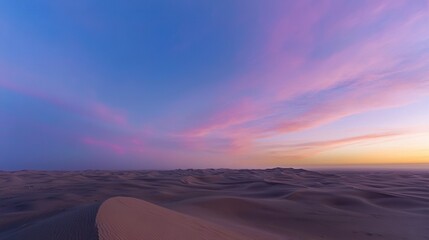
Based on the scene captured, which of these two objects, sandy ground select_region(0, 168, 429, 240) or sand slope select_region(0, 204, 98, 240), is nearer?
sand slope select_region(0, 204, 98, 240)

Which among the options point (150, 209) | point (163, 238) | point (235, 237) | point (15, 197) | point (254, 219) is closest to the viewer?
point (163, 238)

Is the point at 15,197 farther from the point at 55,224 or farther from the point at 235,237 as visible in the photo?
the point at 235,237

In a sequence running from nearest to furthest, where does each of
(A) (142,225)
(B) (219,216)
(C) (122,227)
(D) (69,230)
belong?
(C) (122,227) → (D) (69,230) → (A) (142,225) → (B) (219,216)

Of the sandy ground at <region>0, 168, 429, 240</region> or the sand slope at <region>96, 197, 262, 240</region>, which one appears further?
the sandy ground at <region>0, 168, 429, 240</region>

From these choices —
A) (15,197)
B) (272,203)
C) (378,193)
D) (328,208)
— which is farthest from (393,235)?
(15,197)

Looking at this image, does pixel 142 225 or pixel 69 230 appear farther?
pixel 142 225

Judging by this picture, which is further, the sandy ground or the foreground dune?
the sandy ground

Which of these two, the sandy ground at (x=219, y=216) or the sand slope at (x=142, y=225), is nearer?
the sand slope at (x=142, y=225)

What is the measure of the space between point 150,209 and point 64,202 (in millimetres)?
4586

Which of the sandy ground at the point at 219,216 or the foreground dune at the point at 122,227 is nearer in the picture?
the foreground dune at the point at 122,227

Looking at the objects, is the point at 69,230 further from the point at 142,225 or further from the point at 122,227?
the point at 142,225

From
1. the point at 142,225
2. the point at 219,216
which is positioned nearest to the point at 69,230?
the point at 142,225

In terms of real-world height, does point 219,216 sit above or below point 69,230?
below

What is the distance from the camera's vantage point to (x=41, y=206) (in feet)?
25.4
